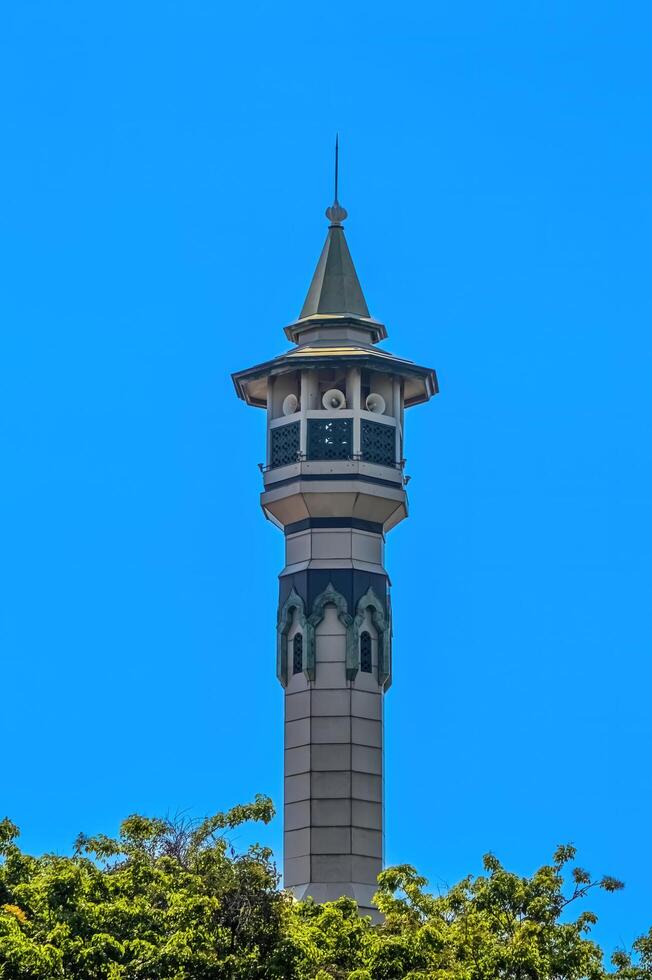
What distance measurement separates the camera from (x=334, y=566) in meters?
54.3

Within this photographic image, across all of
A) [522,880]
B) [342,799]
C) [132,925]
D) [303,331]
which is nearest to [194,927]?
[132,925]

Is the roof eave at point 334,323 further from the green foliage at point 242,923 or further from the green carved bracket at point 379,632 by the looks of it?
the green foliage at point 242,923

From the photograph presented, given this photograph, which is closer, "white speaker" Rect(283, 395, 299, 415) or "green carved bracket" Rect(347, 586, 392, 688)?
"green carved bracket" Rect(347, 586, 392, 688)

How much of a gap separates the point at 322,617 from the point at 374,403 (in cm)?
584

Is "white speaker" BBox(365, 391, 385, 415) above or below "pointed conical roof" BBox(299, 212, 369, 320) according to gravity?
below

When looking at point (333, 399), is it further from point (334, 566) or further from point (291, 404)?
point (334, 566)

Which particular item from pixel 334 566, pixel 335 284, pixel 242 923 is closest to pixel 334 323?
pixel 335 284

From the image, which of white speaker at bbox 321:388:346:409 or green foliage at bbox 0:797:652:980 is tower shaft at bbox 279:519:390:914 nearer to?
white speaker at bbox 321:388:346:409

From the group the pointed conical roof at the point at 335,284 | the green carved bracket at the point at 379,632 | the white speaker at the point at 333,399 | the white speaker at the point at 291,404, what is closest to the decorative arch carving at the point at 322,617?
the green carved bracket at the point at 379,632

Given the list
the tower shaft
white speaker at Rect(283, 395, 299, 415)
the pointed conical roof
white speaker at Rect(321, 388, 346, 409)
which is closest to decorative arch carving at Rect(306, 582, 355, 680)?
the tower shaft

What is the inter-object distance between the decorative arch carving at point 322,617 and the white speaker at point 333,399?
4.64 meters

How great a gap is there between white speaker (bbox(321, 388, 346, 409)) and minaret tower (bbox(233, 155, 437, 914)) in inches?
1.0

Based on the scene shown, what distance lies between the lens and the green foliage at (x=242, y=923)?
36.6m

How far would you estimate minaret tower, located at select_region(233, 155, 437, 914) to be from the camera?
52031 mm
